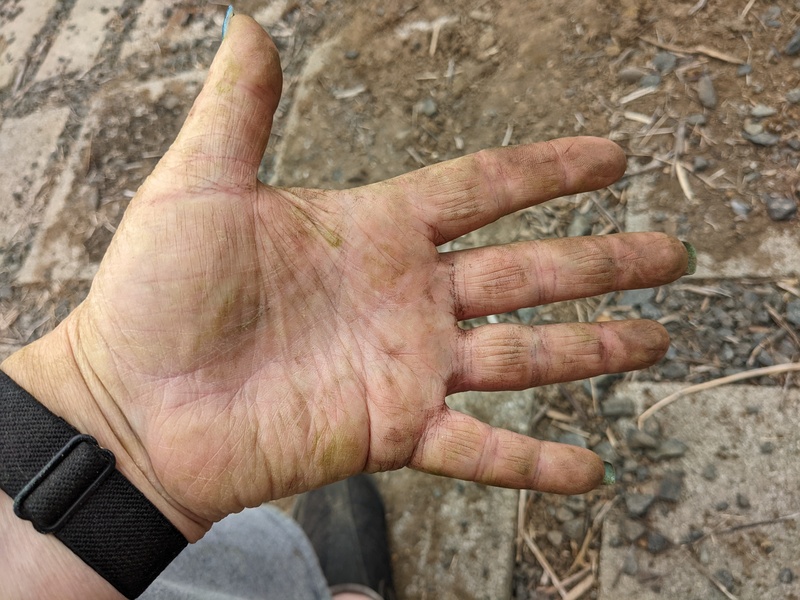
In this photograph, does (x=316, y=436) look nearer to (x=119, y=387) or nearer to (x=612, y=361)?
(x=119, y=387)

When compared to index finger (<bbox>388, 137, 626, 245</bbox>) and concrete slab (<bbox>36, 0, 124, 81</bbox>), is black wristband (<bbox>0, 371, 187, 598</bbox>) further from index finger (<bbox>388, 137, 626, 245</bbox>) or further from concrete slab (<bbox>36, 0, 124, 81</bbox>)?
concrete slab (<bbox>36, 0, 124, 81</bbox>)

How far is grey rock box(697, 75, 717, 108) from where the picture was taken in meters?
2.34

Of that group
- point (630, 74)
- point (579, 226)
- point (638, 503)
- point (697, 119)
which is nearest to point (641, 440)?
point (638, 503)

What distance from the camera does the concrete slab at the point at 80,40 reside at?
354 cm

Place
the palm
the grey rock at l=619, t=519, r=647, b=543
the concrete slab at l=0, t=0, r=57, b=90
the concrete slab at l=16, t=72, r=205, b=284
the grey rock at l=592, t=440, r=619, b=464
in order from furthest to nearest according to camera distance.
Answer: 1. the concrete slab at l=0, t=0, r=57, b=90
2. the concrete slab at l=16, t=72, r=205, b=284
3. the grey rock at l=592, t=440, r=619, b=464
4. the grey rock at l=619, t=519, r=647, b=543
5. the palm

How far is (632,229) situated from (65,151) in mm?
3180

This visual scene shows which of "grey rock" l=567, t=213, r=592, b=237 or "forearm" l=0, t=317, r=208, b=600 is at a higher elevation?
"forearm" l=0, t=317, r=208, b=600

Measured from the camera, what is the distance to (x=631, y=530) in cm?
194

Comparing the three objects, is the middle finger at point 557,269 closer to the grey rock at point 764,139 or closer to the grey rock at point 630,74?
the grey rock at point 764,139

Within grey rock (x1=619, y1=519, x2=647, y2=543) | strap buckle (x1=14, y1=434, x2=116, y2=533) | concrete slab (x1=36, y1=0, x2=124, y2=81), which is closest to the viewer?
strap buckle (x1=14, y1=434, x2=116, y2=533)

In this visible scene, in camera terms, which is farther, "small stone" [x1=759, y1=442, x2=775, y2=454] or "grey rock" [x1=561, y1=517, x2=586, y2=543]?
"grey rock" [x1=561, y1=517, x2=586, y2=543]

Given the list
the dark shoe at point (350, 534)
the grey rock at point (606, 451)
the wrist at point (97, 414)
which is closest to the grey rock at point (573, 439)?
the grey rock at point (606, 451)

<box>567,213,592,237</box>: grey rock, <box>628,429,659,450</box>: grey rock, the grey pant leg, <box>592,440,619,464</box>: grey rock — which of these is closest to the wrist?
the grey pant leg

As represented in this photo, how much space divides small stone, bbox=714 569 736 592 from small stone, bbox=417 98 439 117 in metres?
2.24
